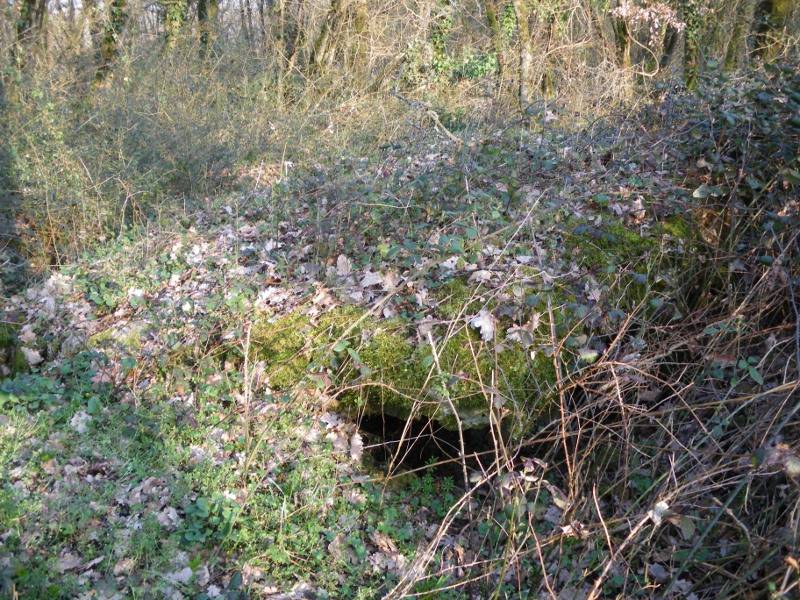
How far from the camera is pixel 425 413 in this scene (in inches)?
172

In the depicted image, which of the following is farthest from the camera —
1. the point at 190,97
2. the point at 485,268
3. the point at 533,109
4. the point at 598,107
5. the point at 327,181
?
the point at 190,97

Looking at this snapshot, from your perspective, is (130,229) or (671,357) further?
(130,229)

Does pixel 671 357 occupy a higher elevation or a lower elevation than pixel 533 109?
lower

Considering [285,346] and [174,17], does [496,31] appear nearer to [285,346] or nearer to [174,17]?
[174,17]

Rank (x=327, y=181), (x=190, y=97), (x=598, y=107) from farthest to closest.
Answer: (x=190, y=97) < (x=598, y=107) < (x=327, y=181)

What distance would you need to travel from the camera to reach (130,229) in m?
7.18

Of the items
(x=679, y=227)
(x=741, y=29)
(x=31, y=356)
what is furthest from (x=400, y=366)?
(x=741, y=29)

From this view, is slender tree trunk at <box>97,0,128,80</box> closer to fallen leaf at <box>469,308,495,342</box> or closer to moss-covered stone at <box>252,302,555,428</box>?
moss-covered stone at <box>252,302,555,428</box>

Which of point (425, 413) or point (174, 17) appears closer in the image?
point (425, 413)

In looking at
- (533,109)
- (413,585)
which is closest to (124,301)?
(413,585)

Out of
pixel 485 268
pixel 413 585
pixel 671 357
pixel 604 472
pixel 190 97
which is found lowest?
pixel 413 585

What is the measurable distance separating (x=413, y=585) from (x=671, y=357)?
2407 mm

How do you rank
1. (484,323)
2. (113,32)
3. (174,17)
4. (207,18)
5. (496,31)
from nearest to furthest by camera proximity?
(484,323)
(113,32)
(174,17)
(496,31)
(207,18)

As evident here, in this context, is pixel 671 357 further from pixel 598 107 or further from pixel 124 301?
pixel 598 107
